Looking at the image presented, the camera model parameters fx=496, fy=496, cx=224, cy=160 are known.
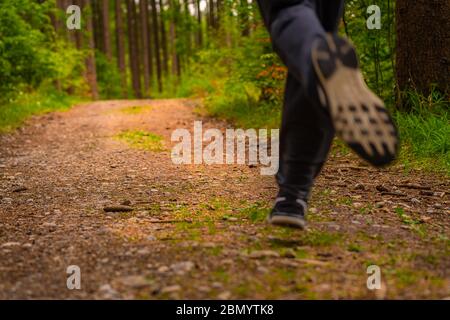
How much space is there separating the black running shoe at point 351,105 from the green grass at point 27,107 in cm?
647

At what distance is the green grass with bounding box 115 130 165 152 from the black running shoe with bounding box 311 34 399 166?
4008 mm

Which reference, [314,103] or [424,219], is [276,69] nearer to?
[424,219]

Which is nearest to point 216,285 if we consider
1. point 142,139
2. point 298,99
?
point 298,99

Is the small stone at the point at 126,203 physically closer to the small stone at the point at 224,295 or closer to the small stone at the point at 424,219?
the small stone at the point at 224,295

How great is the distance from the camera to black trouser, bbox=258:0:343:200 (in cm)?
186

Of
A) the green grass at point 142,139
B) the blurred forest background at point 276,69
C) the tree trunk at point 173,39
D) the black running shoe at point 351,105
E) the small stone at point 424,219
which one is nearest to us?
the black running shoe at point 351,105

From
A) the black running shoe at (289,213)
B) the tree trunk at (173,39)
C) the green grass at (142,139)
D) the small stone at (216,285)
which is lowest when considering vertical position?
the small stone at (216,285)

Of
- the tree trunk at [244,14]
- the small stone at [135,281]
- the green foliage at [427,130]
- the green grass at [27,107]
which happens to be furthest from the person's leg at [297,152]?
the green grass at [27,107]

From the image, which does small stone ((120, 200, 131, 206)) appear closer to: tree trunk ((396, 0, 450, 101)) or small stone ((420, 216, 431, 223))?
small stone ((420, 216, 431, 223))

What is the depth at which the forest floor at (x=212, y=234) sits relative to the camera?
5.60ft

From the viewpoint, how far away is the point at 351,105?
162cm

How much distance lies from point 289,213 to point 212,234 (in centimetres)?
41

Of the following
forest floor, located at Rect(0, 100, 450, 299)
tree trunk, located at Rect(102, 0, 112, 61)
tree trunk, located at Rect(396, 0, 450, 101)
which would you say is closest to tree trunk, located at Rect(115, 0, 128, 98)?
tree trunk, located at Rect(102, 0, 112, 61)

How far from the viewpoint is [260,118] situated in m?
7.36
